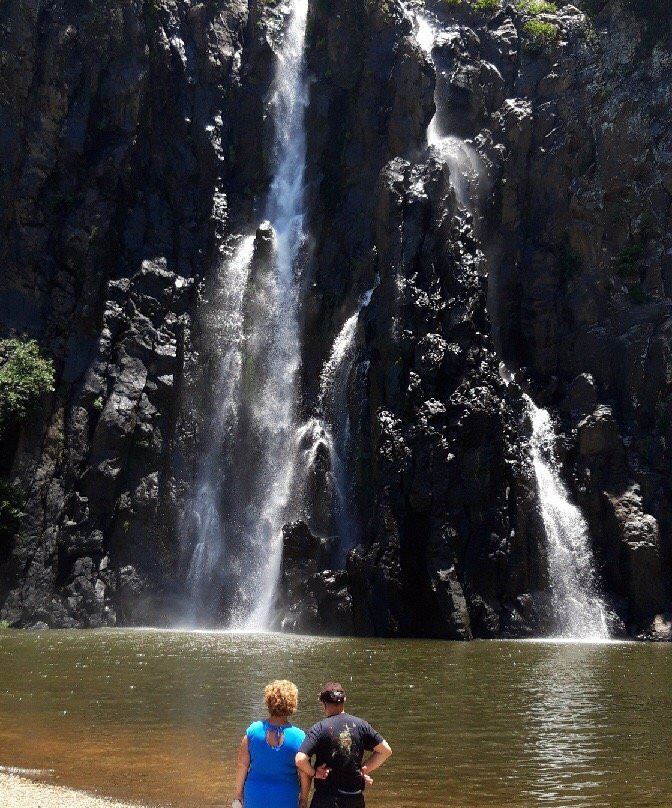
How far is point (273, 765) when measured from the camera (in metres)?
6.15

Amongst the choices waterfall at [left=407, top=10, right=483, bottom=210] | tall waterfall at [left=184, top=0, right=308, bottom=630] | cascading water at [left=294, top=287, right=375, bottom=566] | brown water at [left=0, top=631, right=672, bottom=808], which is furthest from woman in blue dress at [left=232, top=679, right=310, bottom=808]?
waterfall at [left=407, top=10, right=483, bottom=210]

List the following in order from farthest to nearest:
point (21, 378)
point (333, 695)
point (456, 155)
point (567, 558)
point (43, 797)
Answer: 1. point (456, 155)
2. point (21, 378)
3. point (567, 558)
4. point (43, 797)
5. point (333, 695)

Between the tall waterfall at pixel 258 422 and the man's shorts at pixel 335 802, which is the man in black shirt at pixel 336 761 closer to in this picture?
the man's shorts at pixel 335 802

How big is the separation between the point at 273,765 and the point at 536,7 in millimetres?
49871

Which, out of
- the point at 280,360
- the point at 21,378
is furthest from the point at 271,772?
the point at 280,360

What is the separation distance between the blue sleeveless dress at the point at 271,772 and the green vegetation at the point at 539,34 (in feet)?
154

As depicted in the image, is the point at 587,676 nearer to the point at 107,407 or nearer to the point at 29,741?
the point at 29,741

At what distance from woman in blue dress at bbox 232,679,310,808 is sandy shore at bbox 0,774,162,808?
4159 millimetres

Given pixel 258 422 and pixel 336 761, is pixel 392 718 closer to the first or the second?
pixel 336 761

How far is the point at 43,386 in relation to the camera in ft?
121

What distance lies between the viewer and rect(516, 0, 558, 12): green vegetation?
4831cm

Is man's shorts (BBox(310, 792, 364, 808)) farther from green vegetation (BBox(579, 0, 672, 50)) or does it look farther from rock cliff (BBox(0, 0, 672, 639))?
green vegetation (BBox(579, 0, 672, 50))

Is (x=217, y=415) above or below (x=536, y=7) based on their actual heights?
below

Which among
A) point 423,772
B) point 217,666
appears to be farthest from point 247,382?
point 423,772
